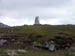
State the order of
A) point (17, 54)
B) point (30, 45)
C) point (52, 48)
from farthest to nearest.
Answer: point (30, 45), point (52, 48), point (17, 54)

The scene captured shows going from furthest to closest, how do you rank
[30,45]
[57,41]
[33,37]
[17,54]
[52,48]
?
[33,37], [57,41], [30,45], [52,48], [17,54]

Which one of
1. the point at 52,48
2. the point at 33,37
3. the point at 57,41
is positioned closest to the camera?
the point at 52,48

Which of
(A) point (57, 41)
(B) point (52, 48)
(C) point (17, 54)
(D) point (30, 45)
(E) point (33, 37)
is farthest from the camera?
(E) point (33, 37)

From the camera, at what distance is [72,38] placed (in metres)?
69.8

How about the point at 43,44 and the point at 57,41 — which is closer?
the point at 43,44

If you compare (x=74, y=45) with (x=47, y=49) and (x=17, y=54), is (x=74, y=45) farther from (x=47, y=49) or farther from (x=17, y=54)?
(x=17, y=54)

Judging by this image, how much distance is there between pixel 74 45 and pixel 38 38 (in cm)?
1146

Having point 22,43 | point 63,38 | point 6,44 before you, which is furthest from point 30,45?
point 63,38

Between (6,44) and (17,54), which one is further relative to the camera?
(6,44)

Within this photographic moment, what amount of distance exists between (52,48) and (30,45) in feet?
22.9

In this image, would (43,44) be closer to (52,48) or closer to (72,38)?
(52,48)

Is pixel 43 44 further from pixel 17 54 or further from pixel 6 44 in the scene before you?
pixel 17 54

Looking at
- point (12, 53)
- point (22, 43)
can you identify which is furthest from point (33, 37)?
point (12, 53)

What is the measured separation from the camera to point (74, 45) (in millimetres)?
63312
